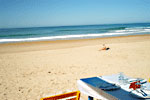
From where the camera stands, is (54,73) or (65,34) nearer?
(54,73)

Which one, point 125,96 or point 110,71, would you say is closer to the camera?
point 125,96

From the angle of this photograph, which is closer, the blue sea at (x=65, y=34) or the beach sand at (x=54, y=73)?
the beach sand at (x=54, y=73)

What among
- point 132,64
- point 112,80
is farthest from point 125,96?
point 132,64

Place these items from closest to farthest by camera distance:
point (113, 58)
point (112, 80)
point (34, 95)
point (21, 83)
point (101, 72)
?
1. point (112, 80)
2. point (34, 95)
3. point (21, 83)
4. point (101, 72)
5. point (113, 58)

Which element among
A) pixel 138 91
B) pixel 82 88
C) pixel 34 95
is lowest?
pixel 34 95

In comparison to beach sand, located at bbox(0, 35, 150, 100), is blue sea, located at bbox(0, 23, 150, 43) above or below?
above

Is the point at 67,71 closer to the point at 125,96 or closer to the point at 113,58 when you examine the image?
the point at 113,58

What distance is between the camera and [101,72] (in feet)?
17.9

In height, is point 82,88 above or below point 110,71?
above

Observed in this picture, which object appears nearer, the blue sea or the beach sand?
the beach sand

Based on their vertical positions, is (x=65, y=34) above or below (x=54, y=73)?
above

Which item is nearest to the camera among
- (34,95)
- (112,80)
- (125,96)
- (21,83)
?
(125,96)

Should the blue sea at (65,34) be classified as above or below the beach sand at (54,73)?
above

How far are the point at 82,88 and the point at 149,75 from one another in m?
3.61
